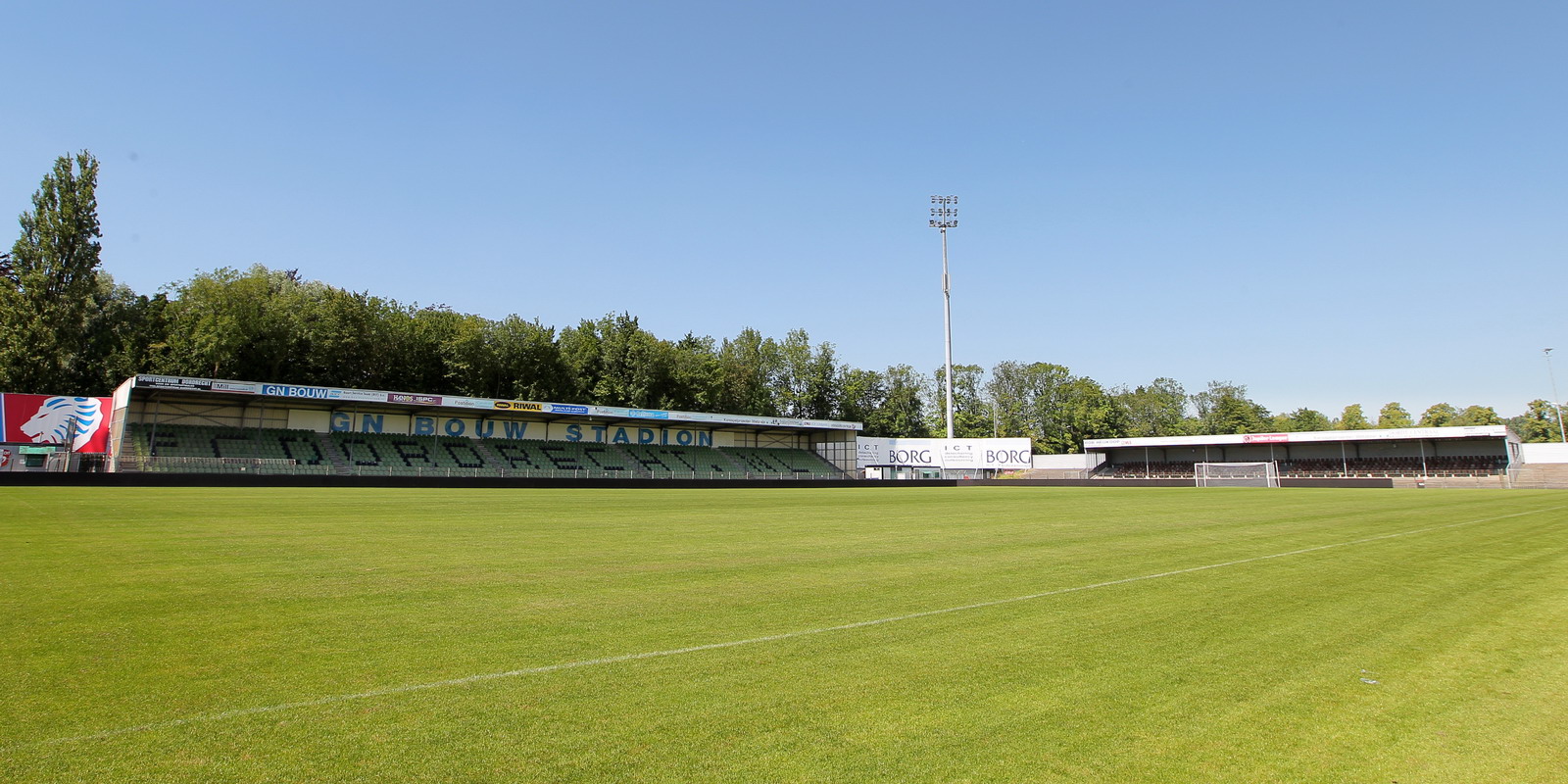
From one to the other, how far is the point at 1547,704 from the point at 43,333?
6423cm

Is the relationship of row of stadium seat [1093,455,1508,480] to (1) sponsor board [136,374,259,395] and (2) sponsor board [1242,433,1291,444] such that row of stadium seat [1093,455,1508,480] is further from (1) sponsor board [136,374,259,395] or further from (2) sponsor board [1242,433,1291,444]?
(1) sponsor board [136,374,259,395]

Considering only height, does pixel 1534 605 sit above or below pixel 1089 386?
below

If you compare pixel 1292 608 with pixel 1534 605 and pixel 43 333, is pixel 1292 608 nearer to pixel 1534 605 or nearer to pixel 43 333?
pixel 1534 605

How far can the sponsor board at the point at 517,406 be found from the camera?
5045 cm

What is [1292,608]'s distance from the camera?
772cm

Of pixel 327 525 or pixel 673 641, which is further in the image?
pixel 327 525

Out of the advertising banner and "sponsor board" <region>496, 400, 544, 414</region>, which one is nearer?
the advertising banner

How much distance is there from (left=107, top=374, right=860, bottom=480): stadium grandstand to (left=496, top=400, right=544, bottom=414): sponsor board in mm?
93

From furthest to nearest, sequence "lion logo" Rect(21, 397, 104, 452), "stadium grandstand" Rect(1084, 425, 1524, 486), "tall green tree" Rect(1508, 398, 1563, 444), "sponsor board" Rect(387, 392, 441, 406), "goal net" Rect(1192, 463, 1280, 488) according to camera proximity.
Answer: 1. "tall green tree" Rect(1508, 398, 1563, 444)
2. "stadium grandstand" Rect(1084, 425, 1524, 486)
3. "goal net" Rect(1192, 463, 1280, 488)
4. "sponsor board" Rect(387, 392, 441, 406)
5. "lion logo" Rect(21, 397, 104, 452)

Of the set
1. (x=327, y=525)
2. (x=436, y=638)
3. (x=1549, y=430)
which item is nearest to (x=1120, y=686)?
(x=436, y=638)

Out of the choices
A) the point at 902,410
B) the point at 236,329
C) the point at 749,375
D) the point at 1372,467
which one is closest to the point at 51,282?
the point at 236,329

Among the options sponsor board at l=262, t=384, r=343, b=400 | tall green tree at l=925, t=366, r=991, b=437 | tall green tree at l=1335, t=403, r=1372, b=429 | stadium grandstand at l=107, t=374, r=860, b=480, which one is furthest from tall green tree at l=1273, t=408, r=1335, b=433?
sponsor board at l=262, t=384, r=343, b=400

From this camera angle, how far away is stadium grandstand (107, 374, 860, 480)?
4000cm

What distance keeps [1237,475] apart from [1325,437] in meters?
12.8
